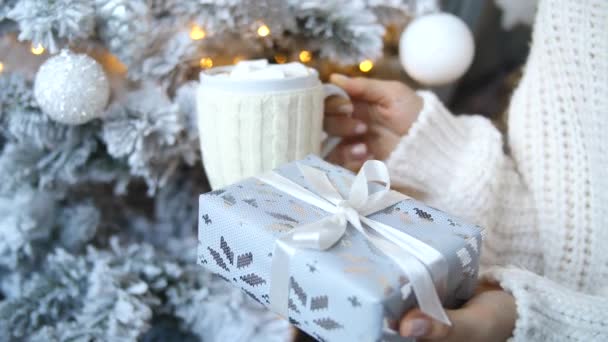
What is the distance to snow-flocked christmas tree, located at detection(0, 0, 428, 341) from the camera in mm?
578

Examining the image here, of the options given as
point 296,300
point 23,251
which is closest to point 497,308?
point 296,300

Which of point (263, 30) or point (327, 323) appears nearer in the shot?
point (327, 323)

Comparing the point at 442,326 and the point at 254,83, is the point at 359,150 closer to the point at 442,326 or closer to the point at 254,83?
the point at 254,83

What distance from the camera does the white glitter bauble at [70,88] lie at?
1.84 ft

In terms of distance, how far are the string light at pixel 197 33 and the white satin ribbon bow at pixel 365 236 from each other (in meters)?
0.26

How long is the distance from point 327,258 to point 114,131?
36 centimetres

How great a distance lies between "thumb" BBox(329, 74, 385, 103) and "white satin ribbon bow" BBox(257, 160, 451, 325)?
A: 0.76 ft

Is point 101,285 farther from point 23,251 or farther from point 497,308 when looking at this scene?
point 497,308

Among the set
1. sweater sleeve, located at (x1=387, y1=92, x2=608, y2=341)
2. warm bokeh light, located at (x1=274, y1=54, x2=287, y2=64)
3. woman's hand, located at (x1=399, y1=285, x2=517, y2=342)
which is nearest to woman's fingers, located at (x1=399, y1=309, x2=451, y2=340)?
woman's hand, located at (x1=399, y1=285, x2=517, y2=342)

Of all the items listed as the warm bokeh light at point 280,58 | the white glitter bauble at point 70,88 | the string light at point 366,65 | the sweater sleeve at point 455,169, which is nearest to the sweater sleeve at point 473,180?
the sweater sleeve at point 455,169

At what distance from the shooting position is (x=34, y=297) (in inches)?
24.2

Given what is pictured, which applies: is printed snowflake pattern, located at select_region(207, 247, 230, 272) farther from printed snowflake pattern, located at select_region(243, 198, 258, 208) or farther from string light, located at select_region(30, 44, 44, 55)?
string light, located at select_region(30, 44, 44, 55)

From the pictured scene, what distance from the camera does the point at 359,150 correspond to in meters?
0.73

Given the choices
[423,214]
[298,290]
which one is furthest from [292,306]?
[423,214]
